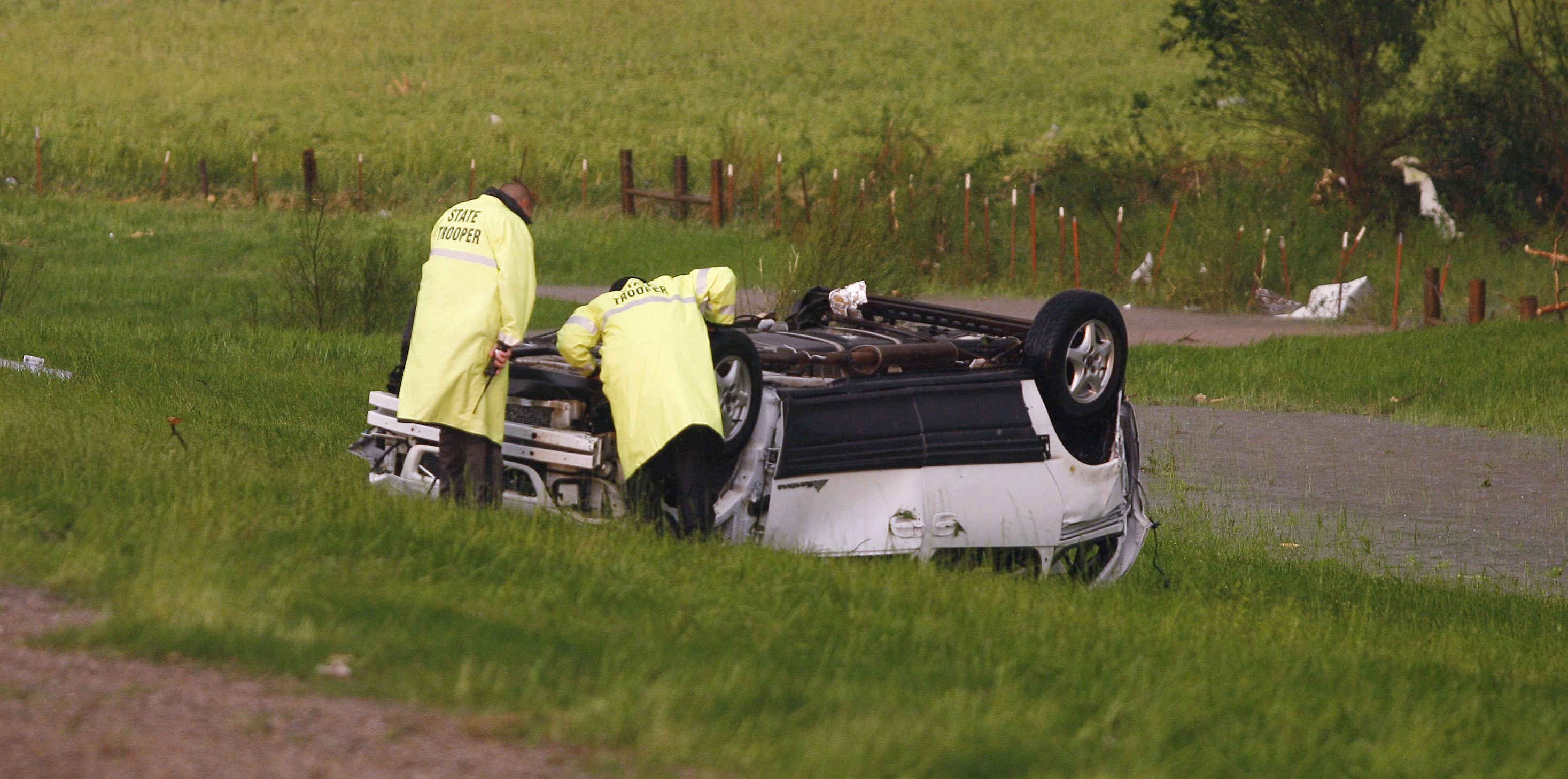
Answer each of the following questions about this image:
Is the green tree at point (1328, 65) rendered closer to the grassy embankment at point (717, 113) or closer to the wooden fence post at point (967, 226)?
the grassy embankment at point (717, 113)

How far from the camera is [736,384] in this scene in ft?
22.1

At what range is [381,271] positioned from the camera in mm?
18094

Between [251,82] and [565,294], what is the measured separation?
30.9m

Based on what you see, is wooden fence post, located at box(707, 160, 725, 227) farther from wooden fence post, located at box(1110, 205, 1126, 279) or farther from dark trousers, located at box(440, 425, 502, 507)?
dark trousers, located at box(440, 425, 502, 507)

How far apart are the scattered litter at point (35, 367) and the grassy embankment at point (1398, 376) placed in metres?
9.08

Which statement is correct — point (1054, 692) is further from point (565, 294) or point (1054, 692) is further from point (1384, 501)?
point (565, 294)

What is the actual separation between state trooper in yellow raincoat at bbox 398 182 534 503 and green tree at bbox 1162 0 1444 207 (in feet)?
73.9

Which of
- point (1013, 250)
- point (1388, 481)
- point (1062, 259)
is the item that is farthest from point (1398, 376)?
point (1062, 259)

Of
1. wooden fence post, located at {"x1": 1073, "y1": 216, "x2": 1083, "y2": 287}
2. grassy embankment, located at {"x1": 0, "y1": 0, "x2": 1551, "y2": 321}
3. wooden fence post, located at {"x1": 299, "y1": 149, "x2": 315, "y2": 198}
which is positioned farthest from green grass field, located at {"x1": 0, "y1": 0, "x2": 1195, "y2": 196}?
wooden fence post, located at {"x1": 1073, "y1": 216, "x2": 1083, "y2": 287}

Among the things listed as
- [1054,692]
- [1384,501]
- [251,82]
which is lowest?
[1384,501]

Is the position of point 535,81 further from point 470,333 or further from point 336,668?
point 336,668

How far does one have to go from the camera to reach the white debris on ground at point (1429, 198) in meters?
26.6

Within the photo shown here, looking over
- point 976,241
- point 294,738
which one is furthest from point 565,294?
point 294,738

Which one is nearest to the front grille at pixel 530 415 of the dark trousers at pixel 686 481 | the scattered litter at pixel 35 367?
the dark trousers at pixel 686 481
